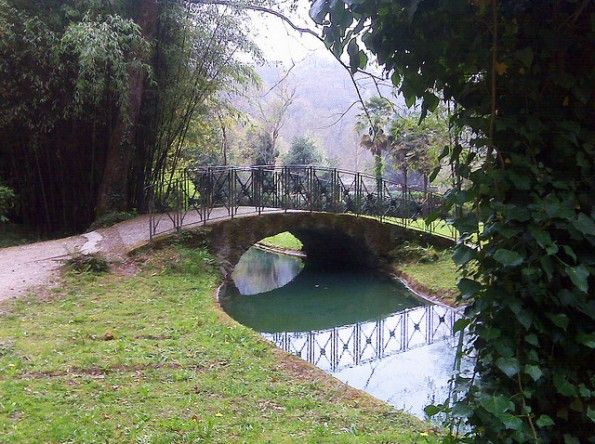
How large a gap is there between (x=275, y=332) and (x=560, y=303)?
6.27 metres

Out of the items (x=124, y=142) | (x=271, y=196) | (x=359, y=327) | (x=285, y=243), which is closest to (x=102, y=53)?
(x=124, y=142)

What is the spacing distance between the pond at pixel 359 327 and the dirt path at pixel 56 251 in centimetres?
171

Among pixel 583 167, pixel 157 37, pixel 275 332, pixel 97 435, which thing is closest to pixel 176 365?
pixel 97 435

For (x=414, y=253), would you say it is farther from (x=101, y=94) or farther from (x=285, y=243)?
(x=285, y=243)

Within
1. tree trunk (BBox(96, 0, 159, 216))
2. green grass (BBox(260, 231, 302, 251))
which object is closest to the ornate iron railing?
tree trunk (BBox(96, 0, 159, 216))

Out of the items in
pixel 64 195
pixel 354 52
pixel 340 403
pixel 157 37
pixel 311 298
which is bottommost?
pixel 311 298

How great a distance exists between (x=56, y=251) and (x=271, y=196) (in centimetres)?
426

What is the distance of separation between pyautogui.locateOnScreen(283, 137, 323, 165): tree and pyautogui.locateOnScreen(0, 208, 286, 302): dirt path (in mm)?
Result: 12830

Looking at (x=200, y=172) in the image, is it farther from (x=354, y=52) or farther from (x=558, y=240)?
(x=558, y=240)

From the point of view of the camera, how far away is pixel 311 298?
957 cm

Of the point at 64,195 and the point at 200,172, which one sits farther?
the point at 64,195

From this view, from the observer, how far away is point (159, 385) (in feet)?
12.7

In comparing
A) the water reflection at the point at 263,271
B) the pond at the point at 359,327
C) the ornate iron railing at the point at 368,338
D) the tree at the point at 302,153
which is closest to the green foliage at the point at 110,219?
the pond at the point at 359,327

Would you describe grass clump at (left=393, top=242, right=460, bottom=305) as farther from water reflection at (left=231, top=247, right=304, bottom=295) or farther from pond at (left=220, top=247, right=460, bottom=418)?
water reflection at (left=231, top=247, right=304, bottom=295)
